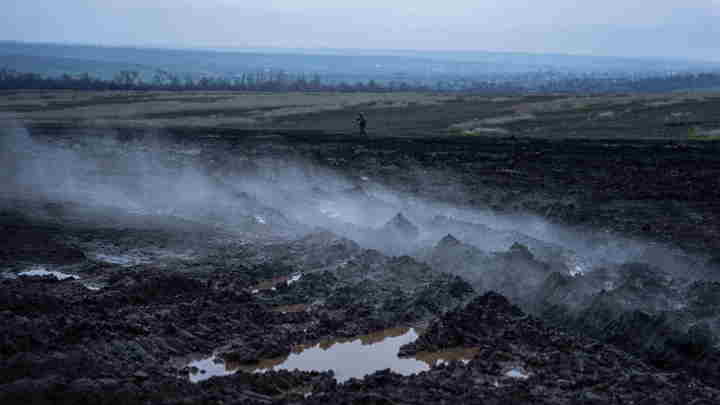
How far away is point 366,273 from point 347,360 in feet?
12.7

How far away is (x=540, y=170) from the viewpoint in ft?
95.8

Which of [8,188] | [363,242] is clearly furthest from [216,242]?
[8,188]

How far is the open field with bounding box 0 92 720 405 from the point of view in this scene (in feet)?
33.4

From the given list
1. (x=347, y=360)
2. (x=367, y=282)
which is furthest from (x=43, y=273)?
(x=347, y=360)

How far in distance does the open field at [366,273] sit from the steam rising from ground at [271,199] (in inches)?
4.2

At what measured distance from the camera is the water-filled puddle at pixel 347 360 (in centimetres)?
1131

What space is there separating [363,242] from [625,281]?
6.52m

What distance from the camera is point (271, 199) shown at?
25.4 metres

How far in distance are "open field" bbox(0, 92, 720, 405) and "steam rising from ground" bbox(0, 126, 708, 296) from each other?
106mm

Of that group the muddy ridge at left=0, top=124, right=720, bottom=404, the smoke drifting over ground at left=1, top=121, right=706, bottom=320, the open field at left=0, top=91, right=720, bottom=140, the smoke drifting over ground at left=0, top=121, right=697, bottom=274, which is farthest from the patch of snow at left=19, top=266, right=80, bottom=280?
the open field at left=0, top=91, right=720, bottom=140

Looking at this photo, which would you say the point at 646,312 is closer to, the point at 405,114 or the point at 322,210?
the point at 322,210

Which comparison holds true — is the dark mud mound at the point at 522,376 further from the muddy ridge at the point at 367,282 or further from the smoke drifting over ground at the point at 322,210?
the smoke drifting over ground at the point at 322,210

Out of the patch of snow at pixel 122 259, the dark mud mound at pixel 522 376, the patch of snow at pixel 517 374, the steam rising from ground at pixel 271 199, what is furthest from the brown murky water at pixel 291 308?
the patch of snow at pixel 122 259

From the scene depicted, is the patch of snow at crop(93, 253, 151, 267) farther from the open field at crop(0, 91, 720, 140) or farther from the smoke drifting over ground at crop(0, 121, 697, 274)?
the open field at crop(0, 91, 720, 140)
